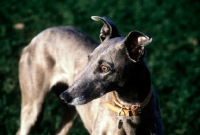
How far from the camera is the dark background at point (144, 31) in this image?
214 inches

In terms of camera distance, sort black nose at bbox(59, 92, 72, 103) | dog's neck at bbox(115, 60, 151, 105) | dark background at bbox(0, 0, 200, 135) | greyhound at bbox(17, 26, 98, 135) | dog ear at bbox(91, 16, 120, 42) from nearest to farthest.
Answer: black nose at bbox(59, 92, 72, 103) → dog's neck at bbox(115, 60, 151, 105) → dog ear at bbox(91, 16, 120, 42) → greyhound at bbox(17, 26, 98, 135) → dark background at bbox(0, 0, 200, 135)

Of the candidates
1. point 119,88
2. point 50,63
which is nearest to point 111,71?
point 119,88

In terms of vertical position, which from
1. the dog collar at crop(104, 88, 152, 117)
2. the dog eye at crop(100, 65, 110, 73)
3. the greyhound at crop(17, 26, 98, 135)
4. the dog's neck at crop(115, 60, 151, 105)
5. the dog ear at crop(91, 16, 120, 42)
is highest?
the dog ear at crop(91, 16, 120, 42)

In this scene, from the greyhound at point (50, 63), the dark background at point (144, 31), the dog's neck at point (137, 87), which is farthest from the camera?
the dark background at point (144, 31)

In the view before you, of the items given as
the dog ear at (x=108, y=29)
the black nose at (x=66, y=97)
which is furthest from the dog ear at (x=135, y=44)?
the black nose at (x=66, y=97)

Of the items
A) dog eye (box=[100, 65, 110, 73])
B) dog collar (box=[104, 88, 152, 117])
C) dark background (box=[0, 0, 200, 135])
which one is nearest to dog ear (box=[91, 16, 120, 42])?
dog eye (box=[100, 65, 110, 73])

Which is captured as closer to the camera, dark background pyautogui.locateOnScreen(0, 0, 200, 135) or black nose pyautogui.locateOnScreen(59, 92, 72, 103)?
black nose pyautogui.locateOnScreen(59, 92, 72, 103)

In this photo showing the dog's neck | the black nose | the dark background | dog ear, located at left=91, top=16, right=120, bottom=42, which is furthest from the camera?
the dark background

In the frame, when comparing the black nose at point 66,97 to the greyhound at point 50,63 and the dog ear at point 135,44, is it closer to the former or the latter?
the dog ear at point 135,44

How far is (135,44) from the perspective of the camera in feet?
10.9

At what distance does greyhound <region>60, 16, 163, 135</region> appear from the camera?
10.8 ft

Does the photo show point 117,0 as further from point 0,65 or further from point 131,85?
point 131,85

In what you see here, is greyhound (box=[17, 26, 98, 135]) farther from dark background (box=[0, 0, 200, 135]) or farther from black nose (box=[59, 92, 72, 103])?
black nose (box=[59, 92, 72, 103])

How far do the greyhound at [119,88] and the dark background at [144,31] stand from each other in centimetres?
178
